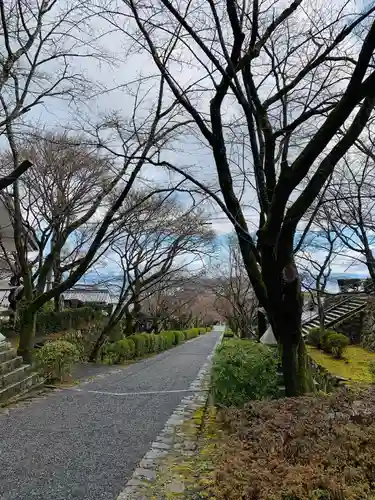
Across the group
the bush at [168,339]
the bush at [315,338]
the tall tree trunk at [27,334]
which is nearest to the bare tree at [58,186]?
the tall tree trunk at [27,334]

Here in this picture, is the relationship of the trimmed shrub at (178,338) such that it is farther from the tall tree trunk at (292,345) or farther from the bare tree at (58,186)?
the tall tree trunk at (292,345)

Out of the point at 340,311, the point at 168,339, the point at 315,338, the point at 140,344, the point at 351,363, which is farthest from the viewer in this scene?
the point at 168,339

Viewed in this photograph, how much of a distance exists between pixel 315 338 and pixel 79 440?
38.6ft

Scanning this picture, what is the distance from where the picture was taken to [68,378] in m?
9.44

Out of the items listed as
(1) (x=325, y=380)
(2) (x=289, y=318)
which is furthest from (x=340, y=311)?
(2) (x=289, y=318)

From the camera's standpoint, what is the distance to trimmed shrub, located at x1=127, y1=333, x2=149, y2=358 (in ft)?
56.5

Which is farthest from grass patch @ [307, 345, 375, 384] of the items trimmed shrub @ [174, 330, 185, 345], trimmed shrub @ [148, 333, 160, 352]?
trimmed shrub @ [174, 330, 185, 345]

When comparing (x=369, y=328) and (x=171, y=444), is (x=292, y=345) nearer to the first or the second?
(x=171, y=444)

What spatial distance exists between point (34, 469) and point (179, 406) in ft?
11.1

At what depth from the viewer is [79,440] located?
460cm

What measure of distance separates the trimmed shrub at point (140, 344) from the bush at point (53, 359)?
26.9 ft

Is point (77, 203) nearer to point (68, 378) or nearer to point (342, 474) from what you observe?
point (68, 378)

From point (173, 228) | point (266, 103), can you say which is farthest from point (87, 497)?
point (173, 228)

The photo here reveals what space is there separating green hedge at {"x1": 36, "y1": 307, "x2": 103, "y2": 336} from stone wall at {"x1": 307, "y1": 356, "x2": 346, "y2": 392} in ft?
44.6
